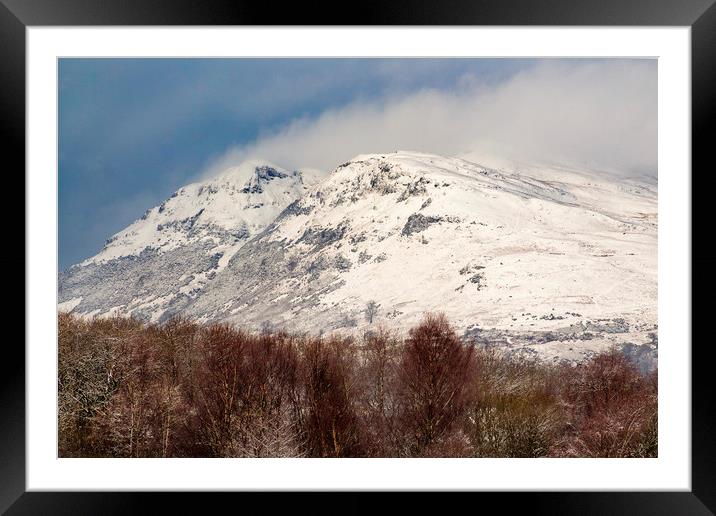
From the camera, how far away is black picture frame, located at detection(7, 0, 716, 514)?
6.29 ft

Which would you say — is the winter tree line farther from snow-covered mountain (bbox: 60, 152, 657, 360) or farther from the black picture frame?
snow-covered mountain (bbox: 60, 152, 657, 360)

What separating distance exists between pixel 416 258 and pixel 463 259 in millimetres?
3637

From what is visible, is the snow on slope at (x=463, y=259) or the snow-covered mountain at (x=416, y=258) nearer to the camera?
the snow on slope at (x=463, y=259)

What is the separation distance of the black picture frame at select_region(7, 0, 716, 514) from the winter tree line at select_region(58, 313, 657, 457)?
6.62 metres

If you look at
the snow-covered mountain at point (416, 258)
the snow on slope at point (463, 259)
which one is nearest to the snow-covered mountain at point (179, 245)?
the snow-covered mountain at point (416, 258)

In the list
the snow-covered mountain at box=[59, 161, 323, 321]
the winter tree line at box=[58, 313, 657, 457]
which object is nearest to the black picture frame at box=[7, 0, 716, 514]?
the winter tree line at box=[58, 313, 657, 457]

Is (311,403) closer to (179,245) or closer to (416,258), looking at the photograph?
(416,258)

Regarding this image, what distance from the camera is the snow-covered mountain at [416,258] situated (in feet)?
113
